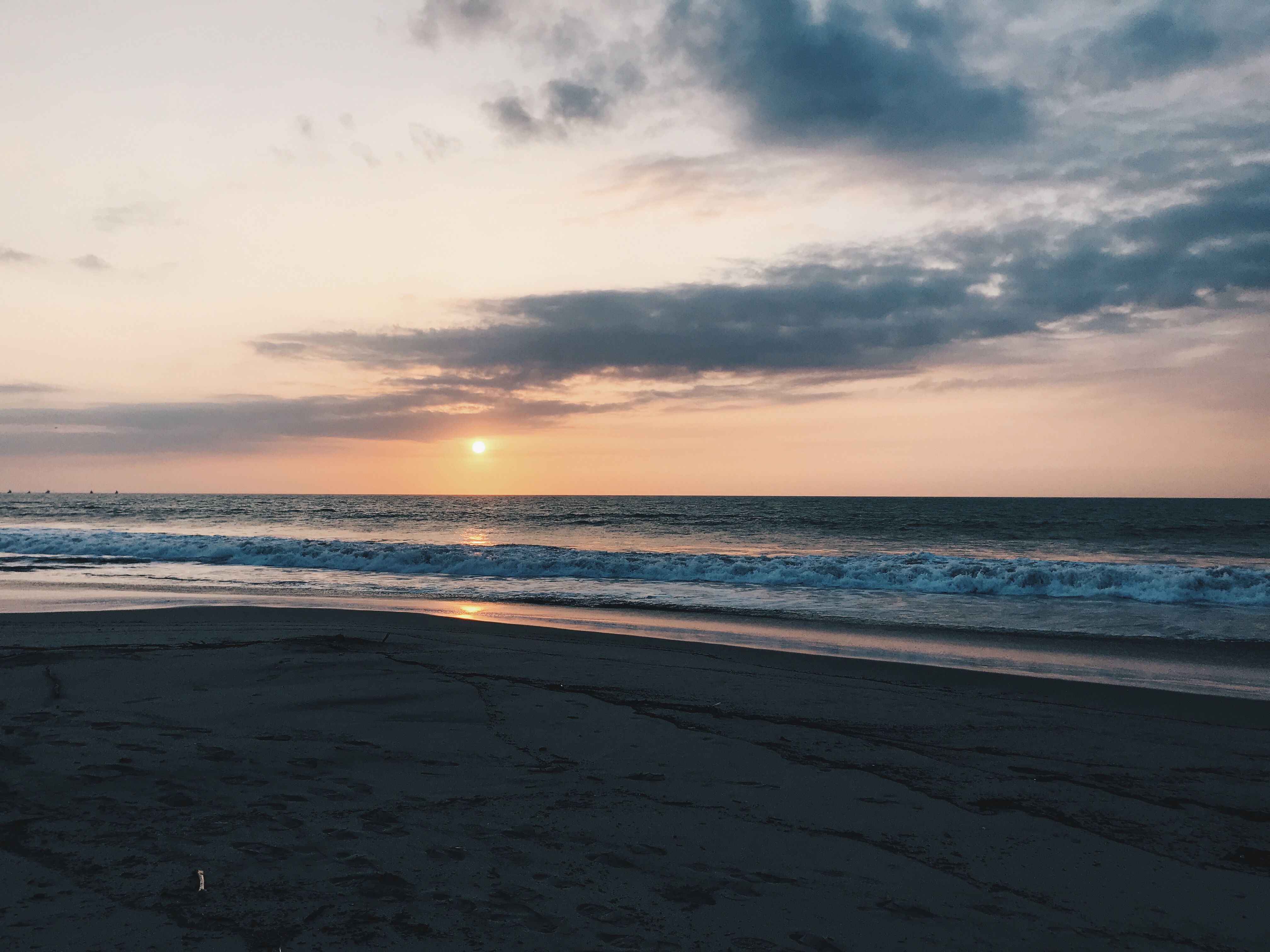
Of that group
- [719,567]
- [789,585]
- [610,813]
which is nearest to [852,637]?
[789,585]

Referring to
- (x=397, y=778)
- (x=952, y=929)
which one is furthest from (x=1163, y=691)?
(x=397, y=778)

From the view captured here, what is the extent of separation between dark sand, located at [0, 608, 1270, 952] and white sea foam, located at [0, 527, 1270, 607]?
11591mm

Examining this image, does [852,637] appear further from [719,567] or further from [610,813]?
[719,567]

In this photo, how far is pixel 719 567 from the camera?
22172 mm

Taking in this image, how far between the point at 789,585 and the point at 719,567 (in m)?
2.59

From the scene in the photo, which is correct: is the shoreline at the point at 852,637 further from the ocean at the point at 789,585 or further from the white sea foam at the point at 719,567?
the white sea foam at the point at 719,567

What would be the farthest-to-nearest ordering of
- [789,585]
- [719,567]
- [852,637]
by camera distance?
[719,567] → [789,585] → [852,637]

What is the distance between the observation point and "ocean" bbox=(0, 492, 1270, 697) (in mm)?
11445

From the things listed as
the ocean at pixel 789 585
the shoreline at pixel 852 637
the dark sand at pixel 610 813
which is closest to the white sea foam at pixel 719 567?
the ocean at pixel 789 585

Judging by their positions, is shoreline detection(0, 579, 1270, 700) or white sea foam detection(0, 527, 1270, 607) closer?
shoreline detection(0, 579, 1270, 700)

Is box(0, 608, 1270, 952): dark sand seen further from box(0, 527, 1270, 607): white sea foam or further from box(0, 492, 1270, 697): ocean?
box(0, 527, 1270, 607): white sea foam

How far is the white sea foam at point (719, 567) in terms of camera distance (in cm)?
A: 1797

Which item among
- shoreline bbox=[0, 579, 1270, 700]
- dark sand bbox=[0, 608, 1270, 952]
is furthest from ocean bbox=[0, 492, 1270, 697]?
dark sand bbox=[0, 608, 1270, 952]

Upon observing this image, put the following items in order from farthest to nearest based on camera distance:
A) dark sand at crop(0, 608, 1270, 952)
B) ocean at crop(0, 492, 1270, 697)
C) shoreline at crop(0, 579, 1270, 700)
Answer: ocean at crop(0, 492, 1270, 697) < shoreline at crop(0, 579, 1270, 700) < dark sand at crop(0, 608, 1270, 952)
